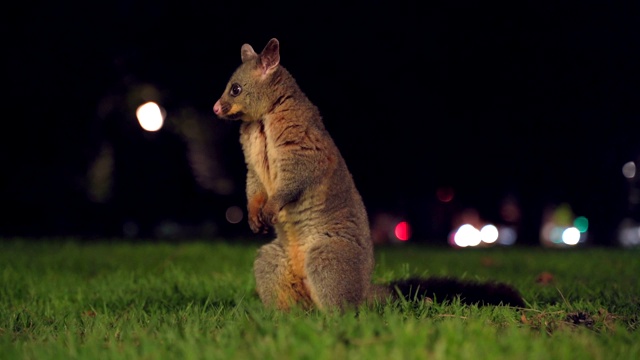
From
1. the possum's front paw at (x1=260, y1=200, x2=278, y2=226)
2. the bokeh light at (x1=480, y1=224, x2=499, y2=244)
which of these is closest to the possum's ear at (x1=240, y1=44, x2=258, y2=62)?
the possum's front paw at (x1=260, y1=200, x2=278, y2=226)

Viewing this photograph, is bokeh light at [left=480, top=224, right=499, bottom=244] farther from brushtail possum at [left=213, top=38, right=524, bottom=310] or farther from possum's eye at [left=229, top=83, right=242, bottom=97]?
possum's eye at [left=229, top=83, right=242, bottom=97]

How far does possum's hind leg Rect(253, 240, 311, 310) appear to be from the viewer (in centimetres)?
590

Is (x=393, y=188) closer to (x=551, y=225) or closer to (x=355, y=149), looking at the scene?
(x=355, y=149)

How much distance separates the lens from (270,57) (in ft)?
20.0

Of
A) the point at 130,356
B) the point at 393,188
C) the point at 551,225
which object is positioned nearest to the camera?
the point at 130,356

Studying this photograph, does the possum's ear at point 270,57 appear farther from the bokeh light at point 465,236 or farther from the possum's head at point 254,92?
the bokeh light at point 465,236

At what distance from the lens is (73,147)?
2083cm

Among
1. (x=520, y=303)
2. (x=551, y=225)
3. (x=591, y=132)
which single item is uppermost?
(x=591, y=132)

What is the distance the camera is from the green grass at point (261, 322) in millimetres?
3814

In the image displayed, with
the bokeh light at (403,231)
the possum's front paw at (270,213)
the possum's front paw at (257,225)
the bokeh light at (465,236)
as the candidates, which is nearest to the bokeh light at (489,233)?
the bokeh light at (465,236)

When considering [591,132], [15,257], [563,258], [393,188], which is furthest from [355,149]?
[15,257]

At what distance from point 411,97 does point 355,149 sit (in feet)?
7.47

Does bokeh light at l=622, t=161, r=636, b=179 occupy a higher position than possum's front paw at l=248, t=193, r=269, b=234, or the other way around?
possum's front paw at l=248, t=193, r=269, b=234

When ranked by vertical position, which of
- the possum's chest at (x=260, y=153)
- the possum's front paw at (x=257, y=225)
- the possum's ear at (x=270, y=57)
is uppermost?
the possum's ear at (x=270, y=57)
